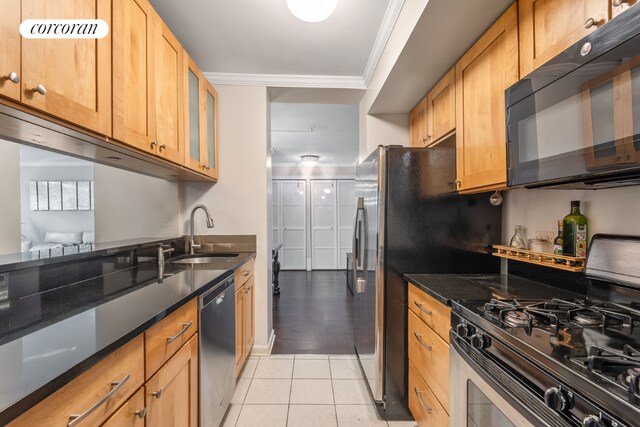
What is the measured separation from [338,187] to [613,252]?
19.7ft

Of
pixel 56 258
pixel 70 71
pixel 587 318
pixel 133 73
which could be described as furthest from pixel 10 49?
pixel 587 318

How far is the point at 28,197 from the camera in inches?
66.6

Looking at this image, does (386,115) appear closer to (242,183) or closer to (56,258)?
(242,183)

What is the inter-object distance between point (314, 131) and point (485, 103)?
10.4 ft

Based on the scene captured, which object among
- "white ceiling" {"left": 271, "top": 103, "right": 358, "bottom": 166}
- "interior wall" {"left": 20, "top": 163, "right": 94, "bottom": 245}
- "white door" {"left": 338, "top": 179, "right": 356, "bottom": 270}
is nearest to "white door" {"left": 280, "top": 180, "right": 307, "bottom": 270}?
"white ceiling" {"left": 271, "top": 103, "right": 358, "bottom": 166}

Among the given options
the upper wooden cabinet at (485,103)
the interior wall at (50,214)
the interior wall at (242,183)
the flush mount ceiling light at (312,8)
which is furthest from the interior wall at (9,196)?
the upper wooden cabinet at (485,103)

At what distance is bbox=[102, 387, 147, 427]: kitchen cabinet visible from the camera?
0.82 metres

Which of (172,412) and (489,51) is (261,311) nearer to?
(172,412)

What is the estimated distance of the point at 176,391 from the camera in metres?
1.19

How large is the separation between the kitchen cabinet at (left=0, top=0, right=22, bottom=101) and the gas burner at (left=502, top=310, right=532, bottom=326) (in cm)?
166

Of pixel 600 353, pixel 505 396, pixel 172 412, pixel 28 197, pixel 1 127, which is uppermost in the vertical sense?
pixel 1 127

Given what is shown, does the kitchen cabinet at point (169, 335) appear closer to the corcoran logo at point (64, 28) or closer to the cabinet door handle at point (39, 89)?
the cabinet door handle at point (39, 89)

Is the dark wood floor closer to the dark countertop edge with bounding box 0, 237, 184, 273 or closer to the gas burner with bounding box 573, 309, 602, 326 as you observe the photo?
the dark countertop edge with bounding box 0, 237, 184, 273

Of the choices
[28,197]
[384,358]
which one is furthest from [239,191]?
[384,358]
